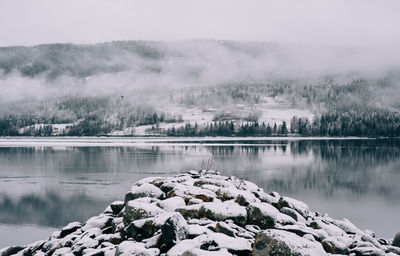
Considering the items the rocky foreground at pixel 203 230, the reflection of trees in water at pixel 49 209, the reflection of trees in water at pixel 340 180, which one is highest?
the rocky foreground at pixel 203 230

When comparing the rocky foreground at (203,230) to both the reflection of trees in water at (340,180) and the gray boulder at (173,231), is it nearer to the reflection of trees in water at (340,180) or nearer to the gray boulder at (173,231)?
the gray boulder at (173,231)

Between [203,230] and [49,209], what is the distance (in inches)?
815

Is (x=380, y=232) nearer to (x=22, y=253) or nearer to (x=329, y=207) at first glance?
(x=329, y=207)

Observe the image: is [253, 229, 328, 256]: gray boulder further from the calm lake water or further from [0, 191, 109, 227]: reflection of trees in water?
[0, 191, 109, 227]: reflection of trees in water

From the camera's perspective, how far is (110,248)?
409 inches

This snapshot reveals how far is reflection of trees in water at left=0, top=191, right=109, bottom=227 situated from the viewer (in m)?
24.2

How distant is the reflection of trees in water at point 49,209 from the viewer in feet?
79.3

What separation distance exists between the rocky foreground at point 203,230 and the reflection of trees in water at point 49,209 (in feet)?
33.4

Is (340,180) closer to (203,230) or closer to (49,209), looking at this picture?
(49,209)

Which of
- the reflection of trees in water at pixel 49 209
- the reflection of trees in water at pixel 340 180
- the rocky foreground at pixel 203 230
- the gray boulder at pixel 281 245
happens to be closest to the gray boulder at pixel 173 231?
the rocky foreground at pixel 203 230

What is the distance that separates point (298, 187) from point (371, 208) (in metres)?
9.70

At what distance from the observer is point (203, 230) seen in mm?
9953

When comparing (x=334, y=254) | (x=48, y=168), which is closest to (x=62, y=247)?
(x=334, y=254)

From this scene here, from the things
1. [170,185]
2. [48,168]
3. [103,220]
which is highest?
[170,185]
